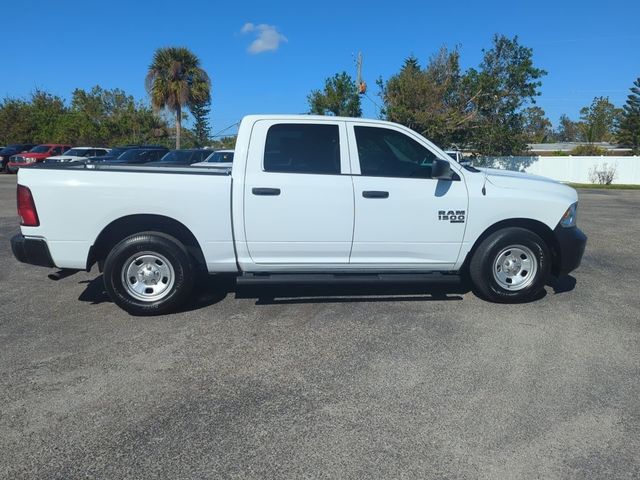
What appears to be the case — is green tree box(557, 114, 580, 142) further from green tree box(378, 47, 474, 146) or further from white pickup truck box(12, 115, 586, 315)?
white pickup truck box(12, 115, 586, 315)

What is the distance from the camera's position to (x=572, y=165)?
1314 inches

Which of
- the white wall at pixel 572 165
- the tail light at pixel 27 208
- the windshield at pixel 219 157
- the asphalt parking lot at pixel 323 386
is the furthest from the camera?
the white wall at pixel 572 165

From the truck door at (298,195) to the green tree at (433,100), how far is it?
2453 cm

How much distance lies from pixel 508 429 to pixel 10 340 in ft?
14.0

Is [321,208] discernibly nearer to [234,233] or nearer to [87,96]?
[234,233]

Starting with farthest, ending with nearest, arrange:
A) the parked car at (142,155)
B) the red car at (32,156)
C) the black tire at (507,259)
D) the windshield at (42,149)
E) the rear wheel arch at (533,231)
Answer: the windshield at (42,149), the red car at (32,156), the parked car at (142,155), the rear wheel arch at (533,231), the black tire at (507,259)

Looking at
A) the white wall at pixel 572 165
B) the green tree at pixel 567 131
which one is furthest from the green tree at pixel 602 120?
the white wall at pixel 572 165

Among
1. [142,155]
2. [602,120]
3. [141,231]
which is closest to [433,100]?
[142,155]

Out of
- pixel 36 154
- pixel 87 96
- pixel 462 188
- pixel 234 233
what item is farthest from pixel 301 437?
pixel 87 96

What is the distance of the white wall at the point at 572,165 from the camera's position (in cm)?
3250

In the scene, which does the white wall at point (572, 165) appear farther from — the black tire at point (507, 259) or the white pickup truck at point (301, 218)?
the white pickup truck at point (301, 218)

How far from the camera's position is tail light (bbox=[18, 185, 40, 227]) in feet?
16.1

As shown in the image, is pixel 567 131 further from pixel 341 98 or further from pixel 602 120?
pixel 341 98

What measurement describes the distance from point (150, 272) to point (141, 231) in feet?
1.44
